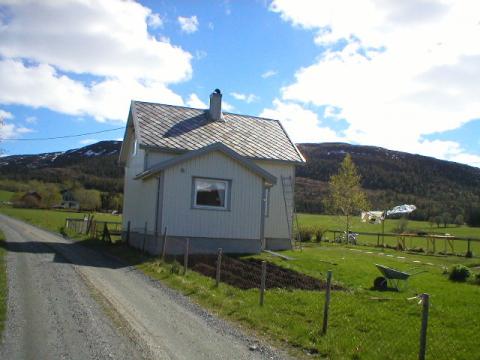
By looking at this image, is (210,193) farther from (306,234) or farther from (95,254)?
(306,234)

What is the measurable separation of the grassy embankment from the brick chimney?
1308cm

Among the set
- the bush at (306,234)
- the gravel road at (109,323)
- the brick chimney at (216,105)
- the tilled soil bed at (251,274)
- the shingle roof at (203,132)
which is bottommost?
the gravel road at (109,323)

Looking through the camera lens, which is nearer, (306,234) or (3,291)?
(3,291)

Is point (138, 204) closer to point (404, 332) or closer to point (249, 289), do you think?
point (249, 289)

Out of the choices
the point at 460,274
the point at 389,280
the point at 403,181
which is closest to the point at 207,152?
the point at 389,280

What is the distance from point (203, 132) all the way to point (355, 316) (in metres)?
16.5

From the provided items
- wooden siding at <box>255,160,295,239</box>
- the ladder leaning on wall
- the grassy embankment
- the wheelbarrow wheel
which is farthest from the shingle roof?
the wheelbarrow wheel

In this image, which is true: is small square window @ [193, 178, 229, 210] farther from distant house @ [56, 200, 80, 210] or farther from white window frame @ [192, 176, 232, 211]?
distant house @ [56, 200, 80, 210]

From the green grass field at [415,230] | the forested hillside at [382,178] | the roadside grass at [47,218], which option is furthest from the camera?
the forested hillside at [382,178]

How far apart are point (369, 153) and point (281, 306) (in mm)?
165151

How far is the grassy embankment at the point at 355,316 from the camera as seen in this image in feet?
27.5

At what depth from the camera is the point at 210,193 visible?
72.0 ft

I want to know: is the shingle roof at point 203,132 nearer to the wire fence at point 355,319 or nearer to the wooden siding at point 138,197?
the wooden siding at point 138,197

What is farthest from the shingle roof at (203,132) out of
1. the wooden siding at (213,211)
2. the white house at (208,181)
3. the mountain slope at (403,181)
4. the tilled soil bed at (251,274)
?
the mountain slope at (403,181)
